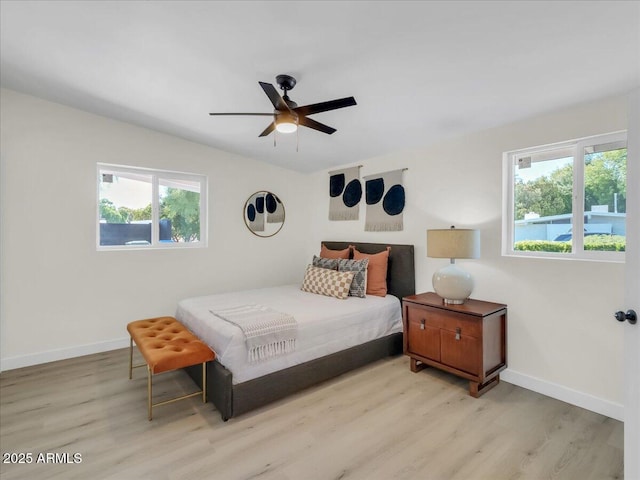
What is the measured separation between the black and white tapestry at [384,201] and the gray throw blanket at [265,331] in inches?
72.2

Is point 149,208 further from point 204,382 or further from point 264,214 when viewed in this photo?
point 204,382

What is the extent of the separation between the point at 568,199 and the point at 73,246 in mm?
4692

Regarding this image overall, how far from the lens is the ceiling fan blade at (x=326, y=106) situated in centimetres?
199

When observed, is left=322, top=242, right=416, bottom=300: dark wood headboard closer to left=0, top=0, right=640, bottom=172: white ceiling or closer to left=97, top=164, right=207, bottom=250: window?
left=0, top=0, right=640, bottom=172: white ceiling

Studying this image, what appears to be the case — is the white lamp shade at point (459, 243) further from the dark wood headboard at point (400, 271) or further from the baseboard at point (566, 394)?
the baseboard at point (566, 394)

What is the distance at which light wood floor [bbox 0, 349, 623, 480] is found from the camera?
173 cm

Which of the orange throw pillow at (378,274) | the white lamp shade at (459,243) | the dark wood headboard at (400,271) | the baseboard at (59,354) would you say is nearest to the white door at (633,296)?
the white lamp shade at (459,243)

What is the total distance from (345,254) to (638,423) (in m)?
2.97

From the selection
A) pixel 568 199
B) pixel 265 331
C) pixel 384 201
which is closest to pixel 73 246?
pixel 265 331

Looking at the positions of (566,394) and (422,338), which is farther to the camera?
(422,338)

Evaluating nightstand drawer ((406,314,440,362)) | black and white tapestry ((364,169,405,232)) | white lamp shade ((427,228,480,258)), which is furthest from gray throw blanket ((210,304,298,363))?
black and white tapestry ((364,169,405,232))

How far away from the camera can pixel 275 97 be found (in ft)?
6.48

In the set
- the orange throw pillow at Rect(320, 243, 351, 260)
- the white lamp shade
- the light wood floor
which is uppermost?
the white lamp shade

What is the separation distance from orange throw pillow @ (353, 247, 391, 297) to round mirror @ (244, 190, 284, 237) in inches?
67.5
